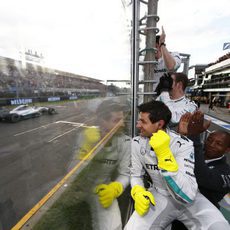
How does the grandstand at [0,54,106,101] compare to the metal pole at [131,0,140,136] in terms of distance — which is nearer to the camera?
the grandstand at [0,54,106,101]

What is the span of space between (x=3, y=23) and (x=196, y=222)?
1.74 meters

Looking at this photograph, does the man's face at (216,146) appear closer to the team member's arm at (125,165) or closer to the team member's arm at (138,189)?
the team member's arm at (138,189)

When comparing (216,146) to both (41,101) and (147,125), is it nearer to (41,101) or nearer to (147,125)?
(147,125)

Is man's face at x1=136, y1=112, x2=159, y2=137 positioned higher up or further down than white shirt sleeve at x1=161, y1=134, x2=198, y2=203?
higher up

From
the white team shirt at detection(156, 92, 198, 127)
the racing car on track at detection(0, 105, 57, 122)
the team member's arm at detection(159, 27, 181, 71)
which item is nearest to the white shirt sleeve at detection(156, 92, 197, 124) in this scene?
the white team shirt at detection(156, 92, 198, 127)

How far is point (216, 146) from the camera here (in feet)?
4.42

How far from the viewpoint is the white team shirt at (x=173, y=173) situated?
991 mm

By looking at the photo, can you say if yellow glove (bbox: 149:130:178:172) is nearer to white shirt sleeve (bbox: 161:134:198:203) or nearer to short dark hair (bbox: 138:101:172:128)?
white shirt sleeve (bbox: 161:134:198:203)

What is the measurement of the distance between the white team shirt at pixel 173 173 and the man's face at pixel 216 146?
37 cm

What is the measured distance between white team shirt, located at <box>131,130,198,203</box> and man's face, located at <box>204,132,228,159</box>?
366mm

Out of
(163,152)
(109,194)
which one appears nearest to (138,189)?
(109,194)

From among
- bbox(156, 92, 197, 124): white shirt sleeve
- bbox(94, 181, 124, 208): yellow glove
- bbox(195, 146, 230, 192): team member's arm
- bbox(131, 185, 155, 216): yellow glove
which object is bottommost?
bbox(94, 181, 124, 208): yellow glove

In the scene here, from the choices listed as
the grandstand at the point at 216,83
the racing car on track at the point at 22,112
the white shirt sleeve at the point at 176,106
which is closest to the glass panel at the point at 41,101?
the racing car on track at the point at 22,112

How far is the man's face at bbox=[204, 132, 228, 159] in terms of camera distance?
4.37 ft
